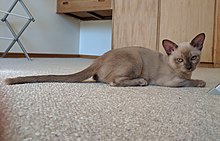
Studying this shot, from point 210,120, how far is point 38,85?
604 mm

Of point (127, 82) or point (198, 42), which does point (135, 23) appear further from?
point (127, 82)

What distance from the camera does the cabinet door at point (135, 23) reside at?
288cm

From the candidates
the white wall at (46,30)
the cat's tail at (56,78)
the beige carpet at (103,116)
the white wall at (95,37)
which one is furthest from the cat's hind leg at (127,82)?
the white wall at (95,37)

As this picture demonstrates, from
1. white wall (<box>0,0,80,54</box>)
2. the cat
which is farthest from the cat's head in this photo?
white wall (<box>0,0,80,54</box>)

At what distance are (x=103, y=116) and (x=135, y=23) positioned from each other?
237 centimetres

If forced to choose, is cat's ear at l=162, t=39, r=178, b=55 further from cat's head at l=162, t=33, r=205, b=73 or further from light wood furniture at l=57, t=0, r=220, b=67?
light wood furniture at l=57, t=0, r=220, b=67

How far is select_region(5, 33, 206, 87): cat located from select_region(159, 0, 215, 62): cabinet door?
4.81 ft

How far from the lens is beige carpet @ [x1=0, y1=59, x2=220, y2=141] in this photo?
552 mm

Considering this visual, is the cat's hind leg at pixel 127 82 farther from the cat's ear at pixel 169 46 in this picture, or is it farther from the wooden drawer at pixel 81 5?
the wooden drawer at pixel 81 5

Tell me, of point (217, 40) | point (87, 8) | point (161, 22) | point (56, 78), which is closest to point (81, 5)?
point (87, 8)

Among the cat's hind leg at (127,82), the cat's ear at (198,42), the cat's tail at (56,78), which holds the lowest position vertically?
the cat's hind leg at (127,82)

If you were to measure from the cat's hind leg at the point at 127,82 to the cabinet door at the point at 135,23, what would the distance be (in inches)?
64.5

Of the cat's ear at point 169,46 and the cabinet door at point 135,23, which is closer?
the cat's ear at point 169,46

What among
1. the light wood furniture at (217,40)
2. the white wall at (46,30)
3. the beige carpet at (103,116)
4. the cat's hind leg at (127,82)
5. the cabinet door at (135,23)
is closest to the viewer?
the beige carpet at (103,116)
